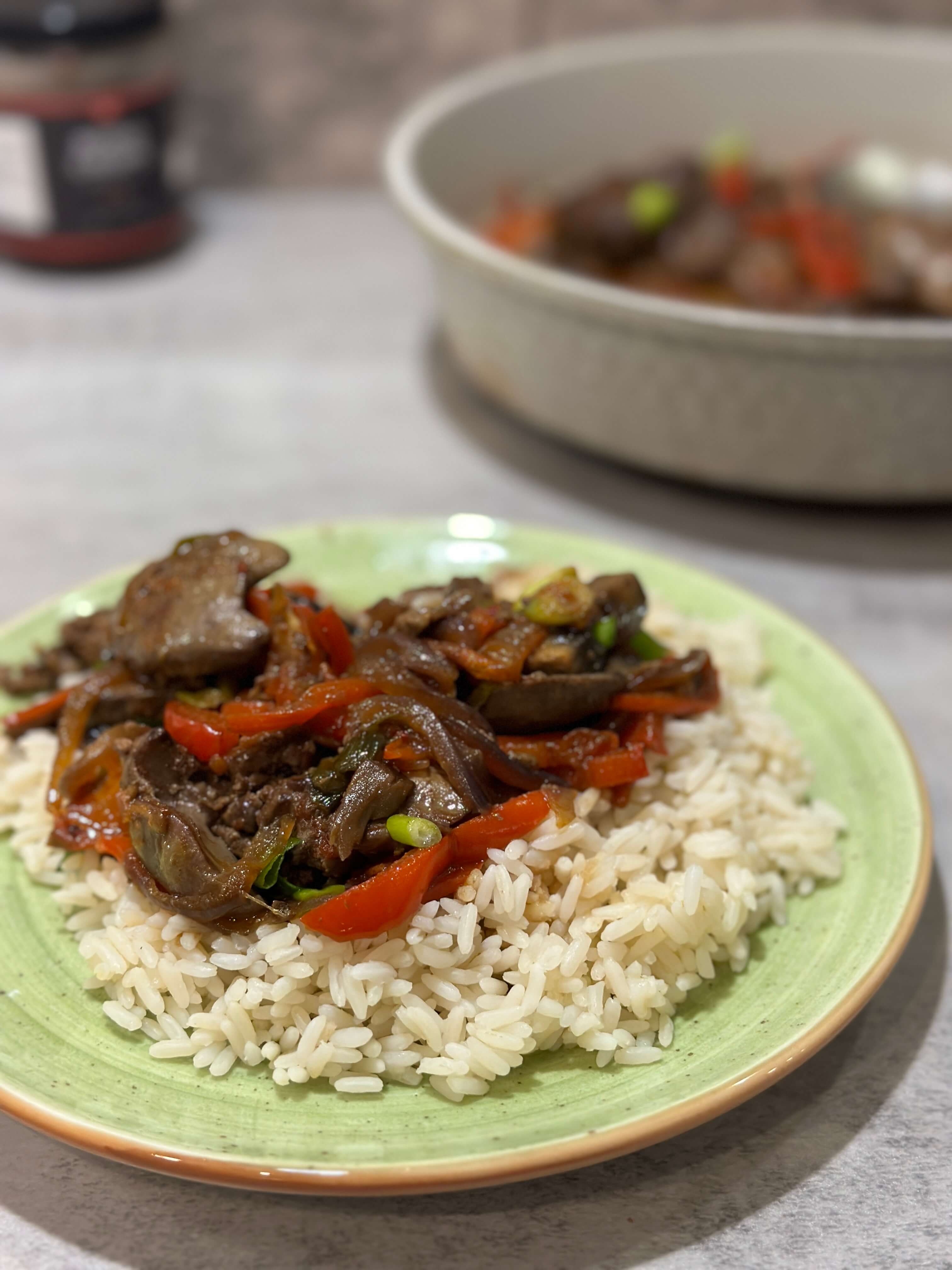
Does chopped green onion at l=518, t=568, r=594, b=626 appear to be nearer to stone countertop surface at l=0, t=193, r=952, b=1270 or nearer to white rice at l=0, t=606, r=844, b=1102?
white rice at l=0, t=606, r=844, b=1102

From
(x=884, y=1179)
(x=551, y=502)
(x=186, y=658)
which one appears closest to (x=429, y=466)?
(x=551, y=502)

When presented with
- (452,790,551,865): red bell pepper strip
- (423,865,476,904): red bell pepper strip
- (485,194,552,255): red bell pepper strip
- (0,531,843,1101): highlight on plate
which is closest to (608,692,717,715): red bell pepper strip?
(0,531,843,1101): highlight on plate

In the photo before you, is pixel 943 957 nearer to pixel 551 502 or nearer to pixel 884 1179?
pixel 884 1179

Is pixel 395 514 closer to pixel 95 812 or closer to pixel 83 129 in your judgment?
pixel 95 812

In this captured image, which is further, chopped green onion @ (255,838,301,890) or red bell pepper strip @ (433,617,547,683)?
red bell pepper strip @ (433,617,547,683)

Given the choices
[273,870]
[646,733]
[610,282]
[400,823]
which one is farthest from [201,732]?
[610,282]
